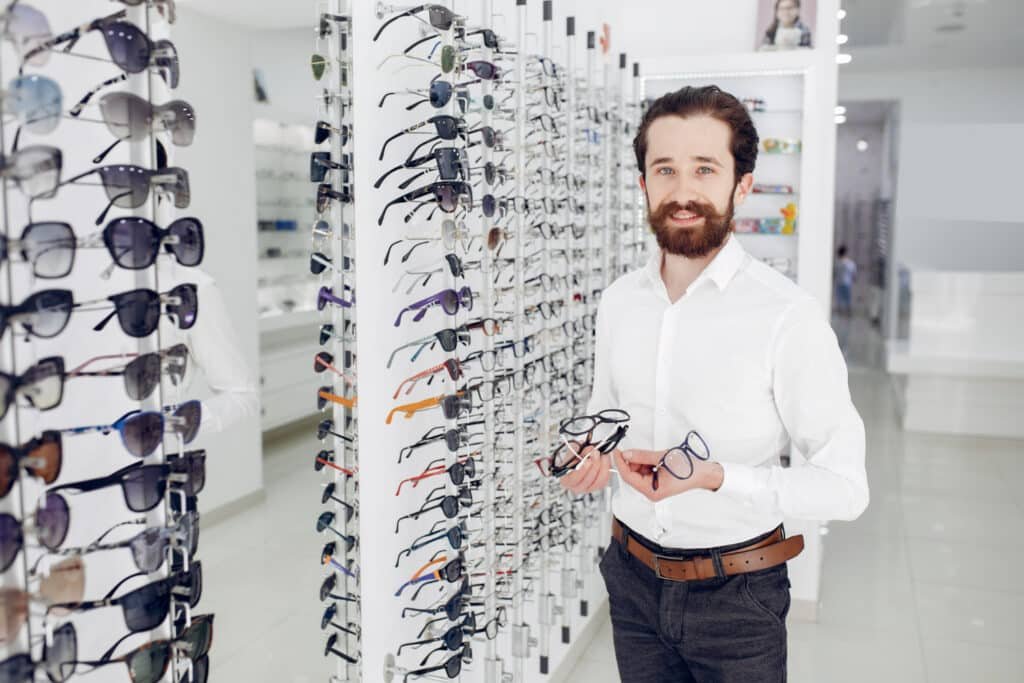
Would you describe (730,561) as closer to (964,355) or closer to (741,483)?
(741,483)

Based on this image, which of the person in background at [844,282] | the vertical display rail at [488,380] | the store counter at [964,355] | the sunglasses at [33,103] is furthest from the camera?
the person in background at [844,282]

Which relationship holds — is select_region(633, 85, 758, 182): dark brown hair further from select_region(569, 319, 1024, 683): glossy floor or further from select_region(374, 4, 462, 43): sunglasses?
select_region(569, 319, 1024, 683): glossy floor

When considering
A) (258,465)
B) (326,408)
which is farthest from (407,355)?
(258,465)

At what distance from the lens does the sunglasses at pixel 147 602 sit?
4.01 feet

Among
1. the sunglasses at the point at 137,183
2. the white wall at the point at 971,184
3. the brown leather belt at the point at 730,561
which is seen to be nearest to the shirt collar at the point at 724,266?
the brown leather belt at the point at 730,561

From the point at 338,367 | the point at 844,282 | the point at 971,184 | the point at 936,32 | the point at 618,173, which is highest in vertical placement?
the point at 936,32

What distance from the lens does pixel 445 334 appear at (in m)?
2.05

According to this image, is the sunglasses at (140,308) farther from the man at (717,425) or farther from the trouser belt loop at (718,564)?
the trouser belt loop at (718,564)

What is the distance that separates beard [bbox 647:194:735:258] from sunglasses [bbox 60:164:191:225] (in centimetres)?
92

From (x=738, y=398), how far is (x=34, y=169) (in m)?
1.30

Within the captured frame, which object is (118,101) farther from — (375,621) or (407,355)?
(375,621)

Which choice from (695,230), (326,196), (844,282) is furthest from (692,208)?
(844,282)

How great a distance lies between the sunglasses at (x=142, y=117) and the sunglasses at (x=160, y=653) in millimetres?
739

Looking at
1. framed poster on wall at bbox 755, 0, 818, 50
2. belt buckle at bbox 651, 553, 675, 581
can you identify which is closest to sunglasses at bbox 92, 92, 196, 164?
belt buckle at bbox 651, 553, 675, 581
